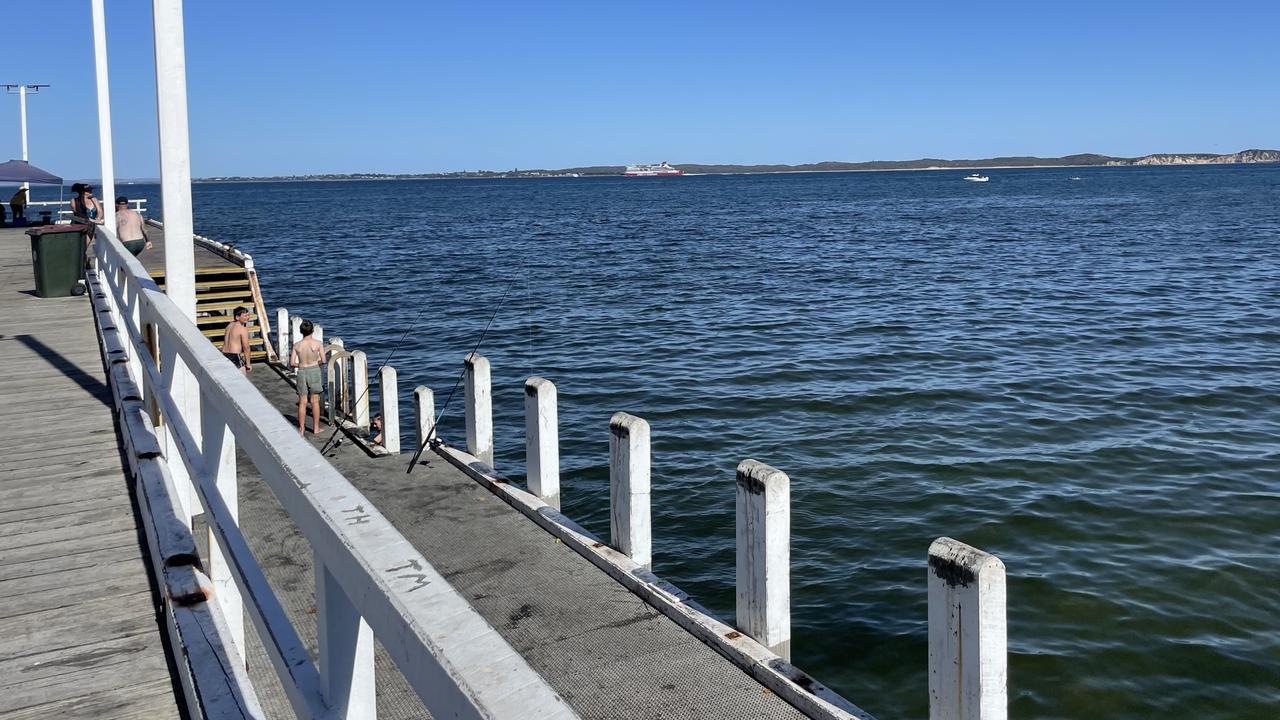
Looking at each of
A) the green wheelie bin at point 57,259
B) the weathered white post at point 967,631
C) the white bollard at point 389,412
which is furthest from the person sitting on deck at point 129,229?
the weathered white post at point 967,631

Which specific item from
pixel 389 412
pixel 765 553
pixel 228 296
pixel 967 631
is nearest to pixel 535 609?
pixel 765 553

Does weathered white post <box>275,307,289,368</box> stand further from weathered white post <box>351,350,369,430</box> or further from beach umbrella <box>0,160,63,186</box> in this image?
beach umbrella <box>0,160,63,186</box>

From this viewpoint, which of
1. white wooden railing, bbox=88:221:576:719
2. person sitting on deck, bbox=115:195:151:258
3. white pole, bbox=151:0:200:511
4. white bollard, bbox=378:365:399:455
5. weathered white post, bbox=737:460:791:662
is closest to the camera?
white wooden railing, bbox=88:221:576:719

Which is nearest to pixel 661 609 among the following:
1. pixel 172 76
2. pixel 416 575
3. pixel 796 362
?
pixel 172 76

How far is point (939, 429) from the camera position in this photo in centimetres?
1670

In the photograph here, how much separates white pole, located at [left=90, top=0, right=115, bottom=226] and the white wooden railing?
12199 millimetres

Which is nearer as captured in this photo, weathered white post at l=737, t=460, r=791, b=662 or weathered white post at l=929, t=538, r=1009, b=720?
weathered white post at l=929, t=538, r=1009, b=720

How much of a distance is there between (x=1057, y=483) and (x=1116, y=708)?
5624 millimetres

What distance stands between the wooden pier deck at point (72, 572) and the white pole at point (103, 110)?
25.9 ft

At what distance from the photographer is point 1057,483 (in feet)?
45.2

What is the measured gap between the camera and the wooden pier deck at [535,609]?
604 centimetres

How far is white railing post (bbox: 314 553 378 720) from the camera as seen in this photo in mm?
2055

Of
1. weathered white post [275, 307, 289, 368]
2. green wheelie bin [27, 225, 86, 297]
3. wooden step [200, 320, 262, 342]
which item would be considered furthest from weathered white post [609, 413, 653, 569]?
wooden step [200, 320, 262, 342]

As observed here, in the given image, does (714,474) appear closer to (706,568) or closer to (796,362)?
(706,568)
